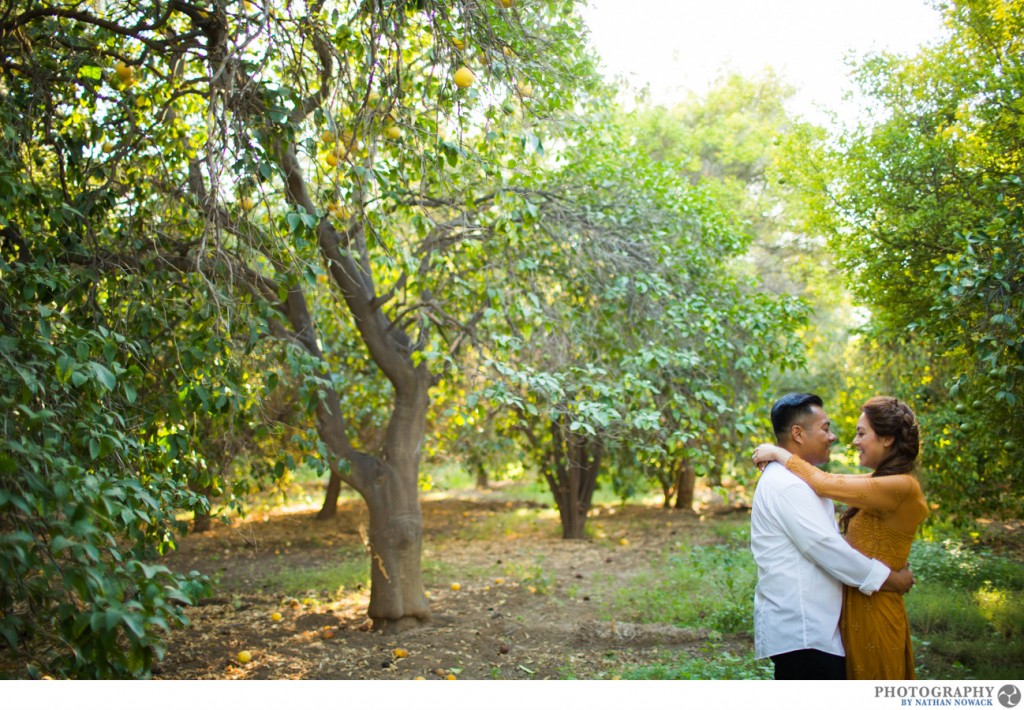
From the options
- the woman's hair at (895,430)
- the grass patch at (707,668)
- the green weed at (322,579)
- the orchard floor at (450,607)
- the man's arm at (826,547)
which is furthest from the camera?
the green weed at (322,579)

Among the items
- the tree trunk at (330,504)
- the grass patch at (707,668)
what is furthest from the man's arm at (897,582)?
the tree trunk at (330,504)

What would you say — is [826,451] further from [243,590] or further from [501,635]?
[243,590]

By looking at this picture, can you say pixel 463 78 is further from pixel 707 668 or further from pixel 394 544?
pixel 394 544

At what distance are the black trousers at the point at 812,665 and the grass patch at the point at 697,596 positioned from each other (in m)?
3.15

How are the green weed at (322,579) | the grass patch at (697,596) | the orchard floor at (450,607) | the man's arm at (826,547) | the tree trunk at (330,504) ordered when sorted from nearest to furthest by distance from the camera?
1. the man's arm at (826,547)
2. the orchard floor at (450,607)
3. the grass patch at (697,596)
4. the green weed at (322,579)
5. the tree trunk at (330,504)

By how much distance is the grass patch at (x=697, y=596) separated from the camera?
5.76m

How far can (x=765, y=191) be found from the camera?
13688mm

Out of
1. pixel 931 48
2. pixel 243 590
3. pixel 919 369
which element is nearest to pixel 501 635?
pixel 243 590

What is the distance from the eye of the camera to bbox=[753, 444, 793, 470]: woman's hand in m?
2.64

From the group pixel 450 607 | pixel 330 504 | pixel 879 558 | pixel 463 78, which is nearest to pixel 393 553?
pixel 450 607

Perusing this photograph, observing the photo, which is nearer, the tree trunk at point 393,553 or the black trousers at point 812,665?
the black trousers at point 812,665

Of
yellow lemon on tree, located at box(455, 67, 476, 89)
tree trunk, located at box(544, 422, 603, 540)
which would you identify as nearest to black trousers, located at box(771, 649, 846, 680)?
yellow lemon on tree, located at box(455, 67, 476, 89)

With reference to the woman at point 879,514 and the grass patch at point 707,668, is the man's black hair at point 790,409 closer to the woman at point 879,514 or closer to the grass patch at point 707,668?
the woman at point 879,514
